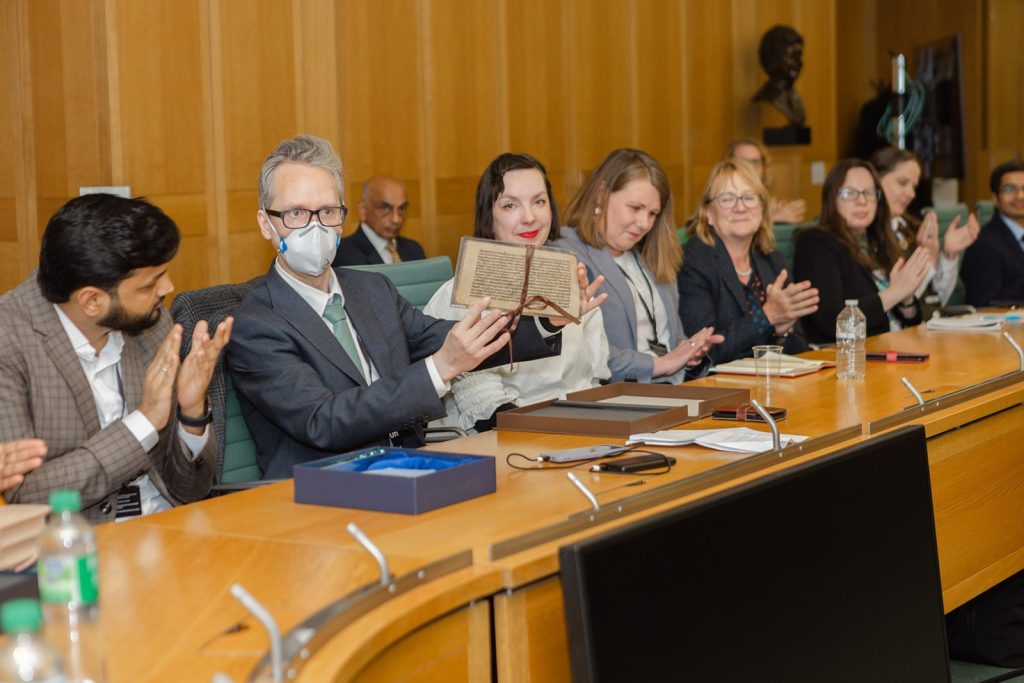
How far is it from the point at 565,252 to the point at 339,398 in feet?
2.02

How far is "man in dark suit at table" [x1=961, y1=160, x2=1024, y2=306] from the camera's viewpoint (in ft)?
19.8

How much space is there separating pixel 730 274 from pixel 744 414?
173 cm

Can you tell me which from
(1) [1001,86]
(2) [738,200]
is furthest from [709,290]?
(1) [1001,86]

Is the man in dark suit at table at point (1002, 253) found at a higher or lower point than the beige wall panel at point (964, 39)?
lower

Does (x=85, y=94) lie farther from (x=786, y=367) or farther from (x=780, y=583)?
(x=780, y=583)

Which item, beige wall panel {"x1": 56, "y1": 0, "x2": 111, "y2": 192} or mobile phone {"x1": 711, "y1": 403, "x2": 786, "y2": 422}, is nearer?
mobile phone {"x1": 711, "y1": 403, "x2": 786, "y2": 422}

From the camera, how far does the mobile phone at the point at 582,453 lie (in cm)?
238

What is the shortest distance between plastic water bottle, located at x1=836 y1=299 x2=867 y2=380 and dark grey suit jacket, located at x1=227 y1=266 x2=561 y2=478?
94 centimetres

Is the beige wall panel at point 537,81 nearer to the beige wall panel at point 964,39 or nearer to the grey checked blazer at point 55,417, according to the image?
the beige wall panel at point 964,39

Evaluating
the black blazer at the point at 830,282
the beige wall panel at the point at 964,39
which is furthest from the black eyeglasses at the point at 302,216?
the beige wall panel at the point at 964,39

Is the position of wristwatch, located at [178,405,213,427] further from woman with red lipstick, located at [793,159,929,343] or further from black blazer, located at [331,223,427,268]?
black blazer, located at [331,223,427,268]

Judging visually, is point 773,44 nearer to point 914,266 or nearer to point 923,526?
point 914,266

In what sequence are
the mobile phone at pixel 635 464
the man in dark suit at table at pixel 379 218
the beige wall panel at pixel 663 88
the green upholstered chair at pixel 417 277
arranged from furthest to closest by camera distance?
the beige wall panel at pixel 663 88, the man in dark suit at table at pixel 379 218, the green upholstered chair at pixel 417 277, the mobile phone at pixel 635 464

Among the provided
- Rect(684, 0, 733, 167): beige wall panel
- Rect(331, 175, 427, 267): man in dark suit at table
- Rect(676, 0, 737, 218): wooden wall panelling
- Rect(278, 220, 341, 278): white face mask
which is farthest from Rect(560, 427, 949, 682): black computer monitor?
Rect(684, 0, 733, 167): beige wall panel
